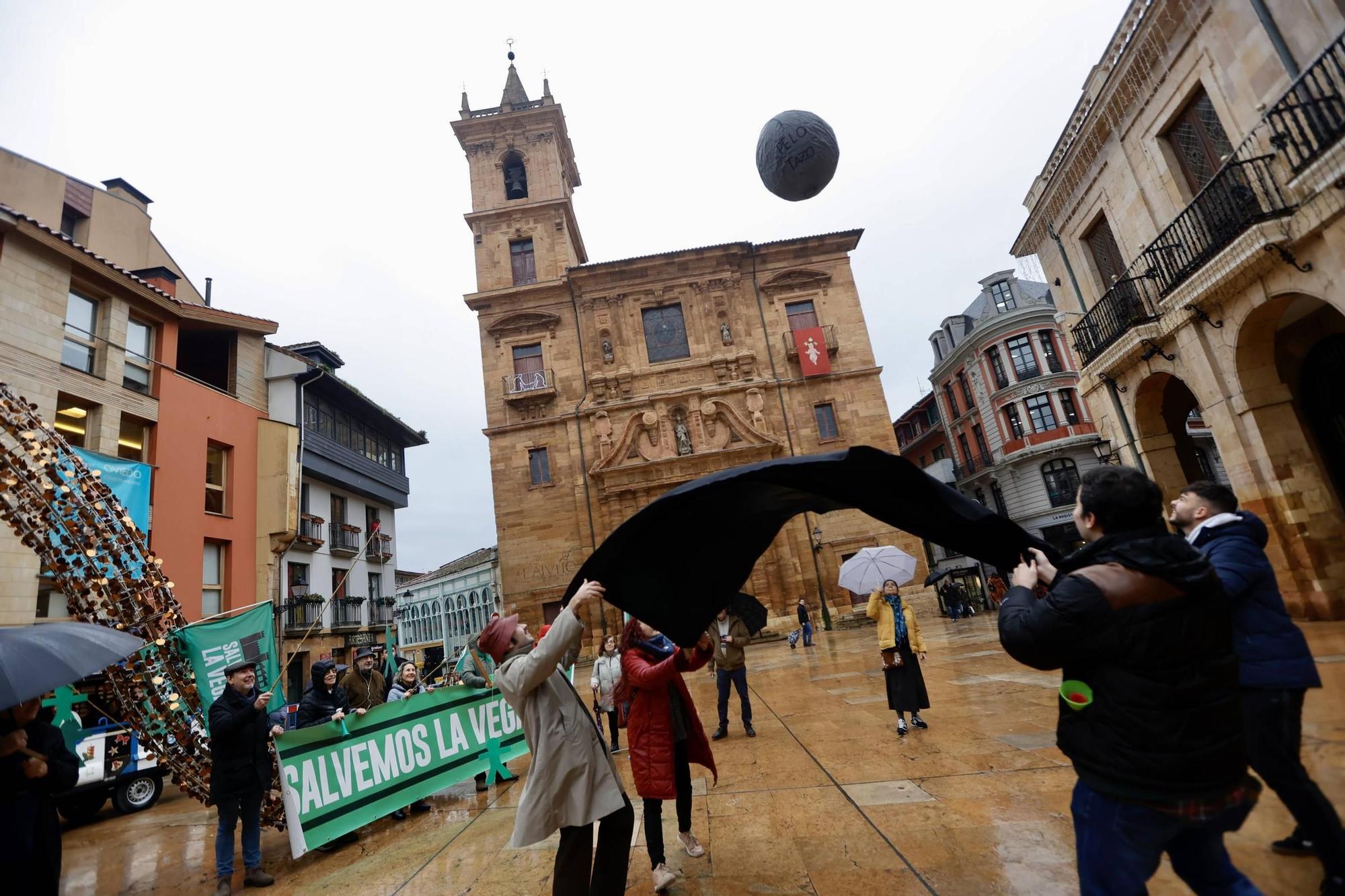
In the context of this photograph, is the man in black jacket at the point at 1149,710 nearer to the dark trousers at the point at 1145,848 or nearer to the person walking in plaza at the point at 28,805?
the dark trousers at the point at 1145,848

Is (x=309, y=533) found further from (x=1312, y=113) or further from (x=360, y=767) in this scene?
(x=1312, y=113)

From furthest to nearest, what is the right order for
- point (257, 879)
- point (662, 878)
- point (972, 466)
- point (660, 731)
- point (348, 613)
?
point (972, 466) < point (348, 613) < point (257, 879) < point (660, 731) < point (662, 878)

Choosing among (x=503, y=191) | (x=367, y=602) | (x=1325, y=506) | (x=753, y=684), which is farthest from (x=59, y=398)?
(x=1325, y=506)

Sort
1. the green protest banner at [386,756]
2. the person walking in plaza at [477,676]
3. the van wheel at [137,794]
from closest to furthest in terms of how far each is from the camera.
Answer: the green protest banner at [386,756], the person walking in plaza at [477,676], the van wheel at [137,794]

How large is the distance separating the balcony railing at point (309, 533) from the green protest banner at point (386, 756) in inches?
607

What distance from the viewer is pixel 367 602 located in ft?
78.7

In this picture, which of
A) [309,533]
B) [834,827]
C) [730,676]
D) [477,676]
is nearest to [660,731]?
[834,827]

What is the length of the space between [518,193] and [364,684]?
94.6 feet

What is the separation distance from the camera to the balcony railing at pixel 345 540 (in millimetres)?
22562

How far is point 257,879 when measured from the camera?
15.7 ft

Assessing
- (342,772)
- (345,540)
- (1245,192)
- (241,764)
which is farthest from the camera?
(345,540)

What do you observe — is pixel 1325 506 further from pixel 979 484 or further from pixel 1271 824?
pixel 979 484

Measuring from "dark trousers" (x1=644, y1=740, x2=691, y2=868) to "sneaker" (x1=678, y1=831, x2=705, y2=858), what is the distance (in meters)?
0.05

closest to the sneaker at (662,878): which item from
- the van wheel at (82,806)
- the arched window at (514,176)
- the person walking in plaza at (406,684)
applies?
the person walking in plaza at (406,684)
